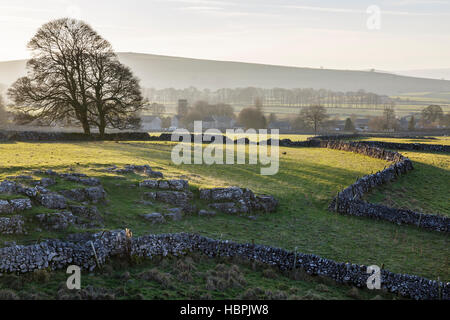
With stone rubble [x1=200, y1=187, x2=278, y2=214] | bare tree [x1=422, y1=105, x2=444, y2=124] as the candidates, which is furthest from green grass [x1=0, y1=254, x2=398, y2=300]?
bare tree [x1=422, y1=105, x2=444, y2=124]

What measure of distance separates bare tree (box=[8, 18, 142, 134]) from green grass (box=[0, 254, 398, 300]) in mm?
32596

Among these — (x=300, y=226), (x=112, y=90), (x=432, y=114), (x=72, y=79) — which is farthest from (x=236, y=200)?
(x=432, y=114)

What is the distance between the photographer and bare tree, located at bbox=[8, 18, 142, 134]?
39.8 m

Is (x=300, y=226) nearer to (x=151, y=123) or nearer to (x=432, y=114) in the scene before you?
(x=151, y=123)

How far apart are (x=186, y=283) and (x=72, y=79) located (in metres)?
35.1

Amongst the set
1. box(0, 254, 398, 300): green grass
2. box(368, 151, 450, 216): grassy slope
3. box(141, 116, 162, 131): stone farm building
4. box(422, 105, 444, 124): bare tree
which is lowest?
box(0, 254, 398, 300): green grass

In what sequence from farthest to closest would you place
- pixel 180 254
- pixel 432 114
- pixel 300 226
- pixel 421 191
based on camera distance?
pixel 432 114 → pixel 421 191 → pixel 300 226 → pixel 180 254

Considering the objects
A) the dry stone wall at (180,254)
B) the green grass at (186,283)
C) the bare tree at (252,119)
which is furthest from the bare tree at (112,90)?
the bare tree at (252,119)

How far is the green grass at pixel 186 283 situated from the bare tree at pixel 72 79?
3260 cm

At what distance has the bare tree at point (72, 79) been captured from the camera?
39.8m

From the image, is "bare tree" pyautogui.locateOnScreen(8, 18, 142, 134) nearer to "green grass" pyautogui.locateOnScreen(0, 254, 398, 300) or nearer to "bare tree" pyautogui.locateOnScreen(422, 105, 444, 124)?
"green grass" pyautogui.locateOnScreen(0, 254, 398, 300)

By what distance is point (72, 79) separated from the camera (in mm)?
41188

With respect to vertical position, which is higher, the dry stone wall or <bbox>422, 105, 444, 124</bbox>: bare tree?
<bbox>422, 105, 444, 124</bbox>: bare tree
